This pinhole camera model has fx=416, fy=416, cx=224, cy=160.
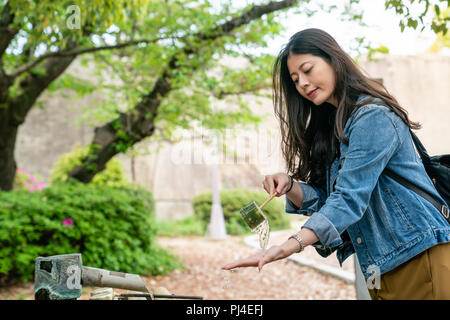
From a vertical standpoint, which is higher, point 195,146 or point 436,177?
point 195,146

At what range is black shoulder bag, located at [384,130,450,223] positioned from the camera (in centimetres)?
140

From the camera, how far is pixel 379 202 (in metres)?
1.41

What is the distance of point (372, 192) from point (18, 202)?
4.60 metres

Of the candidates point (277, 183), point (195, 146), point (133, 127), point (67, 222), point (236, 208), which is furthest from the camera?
point (195, 146)

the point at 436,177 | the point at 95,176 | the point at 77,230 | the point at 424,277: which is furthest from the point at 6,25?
the point at 95,176

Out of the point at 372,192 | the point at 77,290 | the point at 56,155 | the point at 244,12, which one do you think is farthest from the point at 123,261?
the point at 56,155

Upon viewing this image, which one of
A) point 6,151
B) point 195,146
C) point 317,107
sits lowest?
point 317,107

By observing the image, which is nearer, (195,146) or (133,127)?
(133,127)

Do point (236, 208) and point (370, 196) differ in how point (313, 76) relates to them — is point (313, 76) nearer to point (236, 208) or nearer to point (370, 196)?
point (370, 196)

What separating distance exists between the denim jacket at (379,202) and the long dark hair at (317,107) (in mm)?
68

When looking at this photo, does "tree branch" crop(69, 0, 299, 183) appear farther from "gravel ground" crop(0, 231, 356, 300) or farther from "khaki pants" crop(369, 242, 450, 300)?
"khaki pants" crop(369, 242, 450, 300)

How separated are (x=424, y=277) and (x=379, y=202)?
0.90ft

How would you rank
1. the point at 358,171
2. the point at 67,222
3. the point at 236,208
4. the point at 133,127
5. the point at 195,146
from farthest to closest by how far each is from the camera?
the point at 195,146, the point at 236,208, the point at 133,127, the point at 67,222, the point at 358,171
